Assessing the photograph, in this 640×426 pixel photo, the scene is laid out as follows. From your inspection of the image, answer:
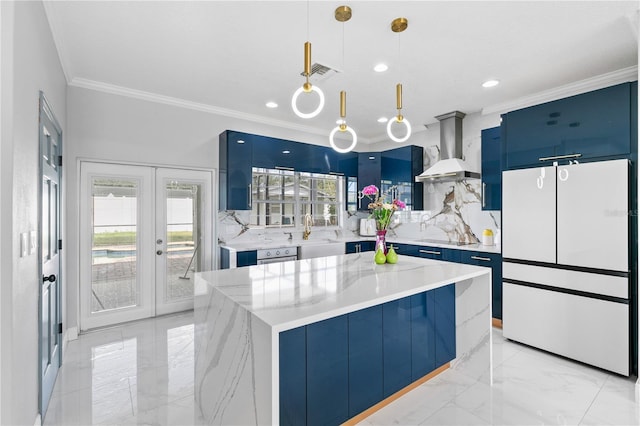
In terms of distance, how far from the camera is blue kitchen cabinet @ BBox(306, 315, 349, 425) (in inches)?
68.5

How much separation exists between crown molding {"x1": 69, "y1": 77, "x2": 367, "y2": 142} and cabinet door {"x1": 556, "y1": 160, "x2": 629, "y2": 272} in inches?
142

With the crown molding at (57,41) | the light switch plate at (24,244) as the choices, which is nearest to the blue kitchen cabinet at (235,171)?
the crown molding at (57,41)

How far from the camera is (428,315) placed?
8.19 ft

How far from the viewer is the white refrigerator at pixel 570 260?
2.64m

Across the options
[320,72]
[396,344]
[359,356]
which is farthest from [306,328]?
[320,72]

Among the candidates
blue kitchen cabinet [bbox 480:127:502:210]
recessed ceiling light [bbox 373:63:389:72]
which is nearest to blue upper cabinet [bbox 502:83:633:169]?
blue kitchen cabinet [bbox 480:127:502:210]

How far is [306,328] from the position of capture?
1705 millimetres

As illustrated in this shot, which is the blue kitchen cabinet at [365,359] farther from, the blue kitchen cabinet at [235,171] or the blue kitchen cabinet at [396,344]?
the blue kitchen cabinet at [235,171]

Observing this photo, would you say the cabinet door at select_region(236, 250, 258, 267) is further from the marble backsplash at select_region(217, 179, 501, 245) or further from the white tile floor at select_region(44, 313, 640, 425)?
the white tile floor at select_region(44, 313, 640, 425)

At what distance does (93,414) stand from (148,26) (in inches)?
111

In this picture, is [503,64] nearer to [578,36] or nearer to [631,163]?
[578,36]

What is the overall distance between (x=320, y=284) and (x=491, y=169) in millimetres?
3123

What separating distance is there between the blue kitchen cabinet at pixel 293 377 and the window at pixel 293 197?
3.12 metres

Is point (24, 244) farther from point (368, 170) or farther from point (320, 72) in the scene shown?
point (368, 170)
